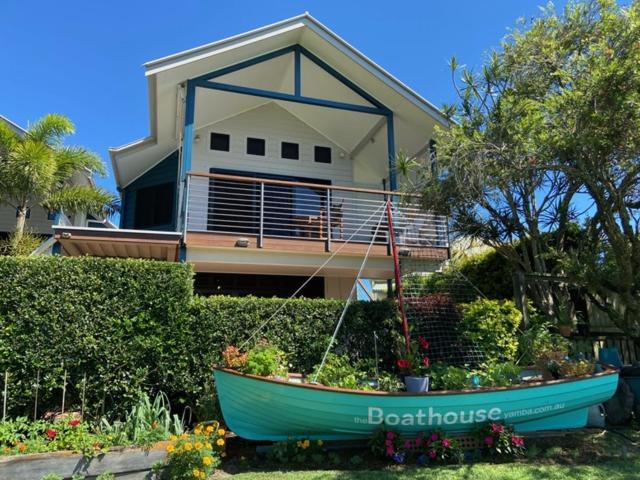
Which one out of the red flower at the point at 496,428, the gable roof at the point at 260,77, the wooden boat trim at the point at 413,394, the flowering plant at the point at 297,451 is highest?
the gable roof at the point at 260,77

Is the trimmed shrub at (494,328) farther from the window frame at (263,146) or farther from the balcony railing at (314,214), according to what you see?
the window frame at (263,146)

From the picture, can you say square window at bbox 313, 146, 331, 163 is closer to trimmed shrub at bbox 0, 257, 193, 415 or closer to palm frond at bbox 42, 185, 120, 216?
palm frond at bbox 42, 185, 120, 216

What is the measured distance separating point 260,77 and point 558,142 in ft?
27.1

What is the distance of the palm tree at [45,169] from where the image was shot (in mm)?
10062

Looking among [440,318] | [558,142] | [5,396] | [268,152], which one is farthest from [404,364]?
[268,152]

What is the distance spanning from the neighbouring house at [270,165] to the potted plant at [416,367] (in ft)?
8.07

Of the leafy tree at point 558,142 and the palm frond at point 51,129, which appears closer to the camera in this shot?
the leafy tree at point 558,142

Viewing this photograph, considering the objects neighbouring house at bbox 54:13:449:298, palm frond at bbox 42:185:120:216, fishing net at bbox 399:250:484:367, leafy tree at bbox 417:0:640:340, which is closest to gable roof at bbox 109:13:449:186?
neighbouring house at bbox 54:13:449:298

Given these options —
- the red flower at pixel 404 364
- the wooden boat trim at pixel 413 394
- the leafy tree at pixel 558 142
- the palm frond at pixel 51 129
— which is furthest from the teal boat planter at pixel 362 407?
the palm frond at pixel 51 129

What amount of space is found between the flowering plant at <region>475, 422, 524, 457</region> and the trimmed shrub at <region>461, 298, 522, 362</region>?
6.00 ft

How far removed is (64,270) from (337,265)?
530cm

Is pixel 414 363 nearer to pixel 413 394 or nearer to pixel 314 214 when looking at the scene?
pixel 413 394

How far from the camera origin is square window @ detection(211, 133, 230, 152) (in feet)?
41.2

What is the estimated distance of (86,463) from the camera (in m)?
4.80
